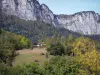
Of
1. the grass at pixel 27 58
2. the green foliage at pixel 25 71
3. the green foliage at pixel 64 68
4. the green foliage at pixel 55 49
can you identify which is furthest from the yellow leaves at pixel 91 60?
the green foliage at pixel 55 49

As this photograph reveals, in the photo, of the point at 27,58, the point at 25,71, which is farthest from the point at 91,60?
the point at 27,58

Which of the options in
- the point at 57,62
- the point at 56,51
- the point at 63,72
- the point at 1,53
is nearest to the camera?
the point at 63,72

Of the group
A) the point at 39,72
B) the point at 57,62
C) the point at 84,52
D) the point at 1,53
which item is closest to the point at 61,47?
the point at 1,53

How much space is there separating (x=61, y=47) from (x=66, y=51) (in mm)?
2340

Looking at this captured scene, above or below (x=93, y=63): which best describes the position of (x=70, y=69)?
below

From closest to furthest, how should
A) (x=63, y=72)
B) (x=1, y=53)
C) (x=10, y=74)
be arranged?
(x=10, y=74) → (x=63, y=72) → (x=1, y=53)

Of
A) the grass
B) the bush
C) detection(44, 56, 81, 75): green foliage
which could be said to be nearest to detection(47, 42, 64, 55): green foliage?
the bush

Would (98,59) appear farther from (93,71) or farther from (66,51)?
(66,51)

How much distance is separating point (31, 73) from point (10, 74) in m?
2.89

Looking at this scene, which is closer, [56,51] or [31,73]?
[31,73]

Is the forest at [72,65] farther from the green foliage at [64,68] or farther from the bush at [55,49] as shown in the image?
the bush at [55,49]

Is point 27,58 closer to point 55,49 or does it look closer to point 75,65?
point 55,49

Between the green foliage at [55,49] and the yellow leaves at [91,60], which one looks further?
the green foliage at [55,49]

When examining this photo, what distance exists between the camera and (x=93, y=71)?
28016 mm
